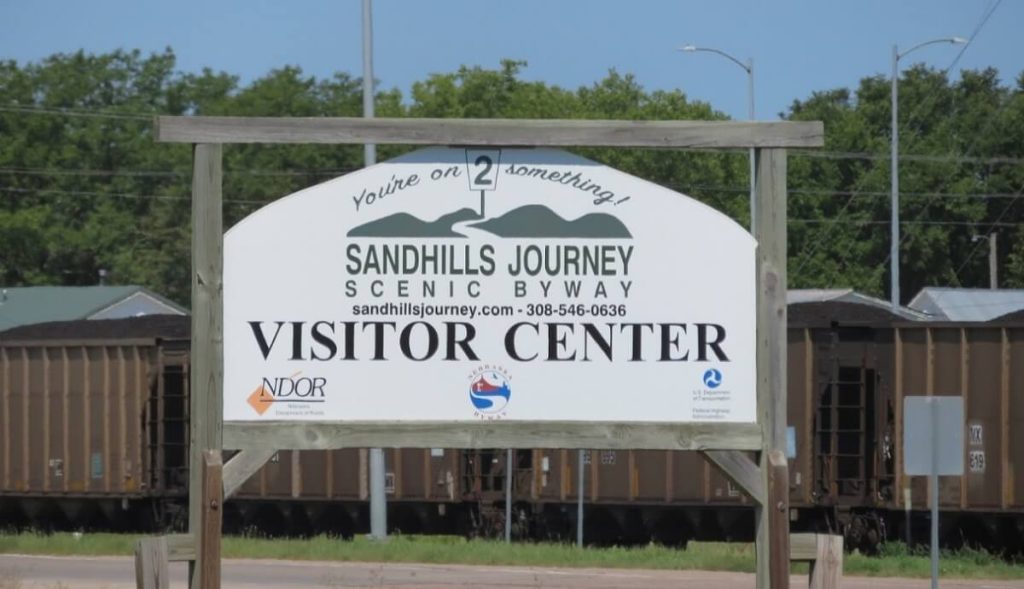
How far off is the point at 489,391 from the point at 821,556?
1.92 meters

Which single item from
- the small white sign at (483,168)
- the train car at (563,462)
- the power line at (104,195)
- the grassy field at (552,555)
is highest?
the power line at (104,195)

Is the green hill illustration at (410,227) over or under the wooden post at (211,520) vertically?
over

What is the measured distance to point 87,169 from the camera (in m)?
88.4

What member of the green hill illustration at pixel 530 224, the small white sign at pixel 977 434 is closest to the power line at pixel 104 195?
the small white sign at pixel 977 434

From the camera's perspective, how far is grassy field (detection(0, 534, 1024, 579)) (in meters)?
24.5

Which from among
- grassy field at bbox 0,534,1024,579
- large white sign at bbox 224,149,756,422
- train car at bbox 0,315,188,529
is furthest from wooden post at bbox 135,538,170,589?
train car at bbox 0,315,188,529

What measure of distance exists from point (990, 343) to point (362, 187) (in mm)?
17648

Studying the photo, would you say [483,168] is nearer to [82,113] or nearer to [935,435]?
[935,435]

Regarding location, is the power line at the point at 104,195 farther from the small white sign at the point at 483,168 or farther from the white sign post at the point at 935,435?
the small white sign at the point at 483,168

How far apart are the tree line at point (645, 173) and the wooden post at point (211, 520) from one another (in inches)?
2689

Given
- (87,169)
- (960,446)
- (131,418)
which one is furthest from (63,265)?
(960,446)

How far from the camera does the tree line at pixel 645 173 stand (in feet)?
269

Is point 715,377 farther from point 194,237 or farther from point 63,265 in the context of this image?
point 63,265

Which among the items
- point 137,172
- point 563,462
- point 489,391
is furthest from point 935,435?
point 137,172
